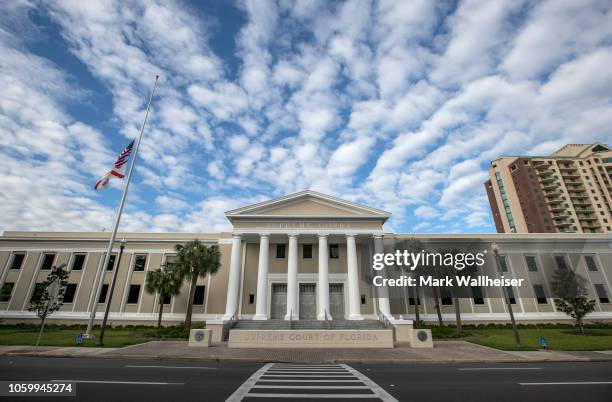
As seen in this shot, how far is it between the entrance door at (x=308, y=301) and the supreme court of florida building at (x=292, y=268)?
103 mm

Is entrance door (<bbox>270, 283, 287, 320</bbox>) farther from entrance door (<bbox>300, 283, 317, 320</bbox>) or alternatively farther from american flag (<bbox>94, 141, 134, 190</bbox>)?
american flag (<bbox>94, 141, 134, 190</bbox>)

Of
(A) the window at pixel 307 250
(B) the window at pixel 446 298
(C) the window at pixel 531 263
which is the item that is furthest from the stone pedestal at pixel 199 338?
(C) the window at pixel 531 263

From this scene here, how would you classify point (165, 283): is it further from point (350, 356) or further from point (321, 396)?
point (321, 396)

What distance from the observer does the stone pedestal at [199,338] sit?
18.8m

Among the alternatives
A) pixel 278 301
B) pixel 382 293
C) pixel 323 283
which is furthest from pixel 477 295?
pixel 278 301

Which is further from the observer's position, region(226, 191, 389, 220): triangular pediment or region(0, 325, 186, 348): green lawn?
region(226, 191, 389, 220): triangular pediment

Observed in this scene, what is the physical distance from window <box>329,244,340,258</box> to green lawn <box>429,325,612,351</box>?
11.4 metres

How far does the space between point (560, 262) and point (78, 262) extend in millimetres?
56267

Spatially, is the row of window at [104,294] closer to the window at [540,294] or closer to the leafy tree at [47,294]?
the leafy tree at [47,294]

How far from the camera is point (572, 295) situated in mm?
28453

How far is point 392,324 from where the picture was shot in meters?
23.2

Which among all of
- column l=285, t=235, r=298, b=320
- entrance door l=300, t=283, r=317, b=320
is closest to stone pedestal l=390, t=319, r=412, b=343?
column l=285, t=235, r=298, b=320

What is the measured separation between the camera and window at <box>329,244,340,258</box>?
31656 millimetres

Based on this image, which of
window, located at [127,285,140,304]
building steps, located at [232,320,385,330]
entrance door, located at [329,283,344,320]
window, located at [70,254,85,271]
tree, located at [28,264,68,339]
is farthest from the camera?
window, located at [70,254,85,271]
